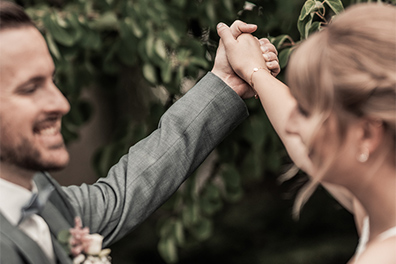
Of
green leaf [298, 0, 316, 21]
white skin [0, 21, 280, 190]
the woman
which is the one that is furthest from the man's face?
green leaf [298, 0, 316, 21]

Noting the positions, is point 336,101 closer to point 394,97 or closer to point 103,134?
point 394,97

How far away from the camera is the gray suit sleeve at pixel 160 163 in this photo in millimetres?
1426

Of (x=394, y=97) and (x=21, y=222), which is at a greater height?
(x=394, y=97)

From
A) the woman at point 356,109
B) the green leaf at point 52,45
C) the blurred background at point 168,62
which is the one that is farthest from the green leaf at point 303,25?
the green leaf at point 52,45

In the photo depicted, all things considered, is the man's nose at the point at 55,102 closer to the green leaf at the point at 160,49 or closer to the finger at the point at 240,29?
the finger at the point at 240,29

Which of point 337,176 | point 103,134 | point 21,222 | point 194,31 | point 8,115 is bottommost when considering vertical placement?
point 103,134

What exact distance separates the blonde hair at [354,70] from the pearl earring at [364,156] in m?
0.05

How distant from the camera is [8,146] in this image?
1.12m

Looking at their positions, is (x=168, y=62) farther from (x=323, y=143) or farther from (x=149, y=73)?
(x=323, y=143)

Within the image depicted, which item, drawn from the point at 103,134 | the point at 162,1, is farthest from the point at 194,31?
the point at 103,134

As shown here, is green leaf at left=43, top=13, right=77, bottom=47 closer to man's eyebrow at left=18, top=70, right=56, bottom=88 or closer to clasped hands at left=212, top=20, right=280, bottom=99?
clasped hands at left=212, top=20, right=280, bottom=99

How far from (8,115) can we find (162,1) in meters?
1.32

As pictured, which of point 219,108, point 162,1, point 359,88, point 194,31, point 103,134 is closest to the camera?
point 359,88

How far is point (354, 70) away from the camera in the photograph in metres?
1.04
